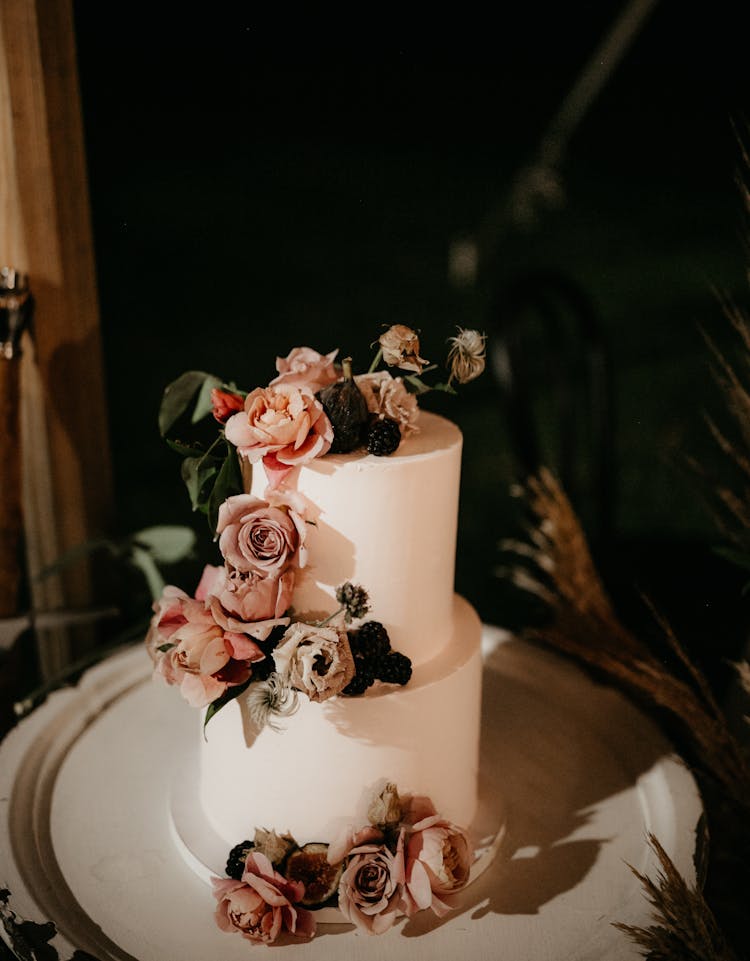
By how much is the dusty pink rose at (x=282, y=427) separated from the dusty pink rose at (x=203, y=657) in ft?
0.56

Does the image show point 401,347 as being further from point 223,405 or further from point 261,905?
point 261,905

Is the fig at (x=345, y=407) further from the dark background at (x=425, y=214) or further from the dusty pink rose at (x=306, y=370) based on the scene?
the dark background at (x=425, y=214)

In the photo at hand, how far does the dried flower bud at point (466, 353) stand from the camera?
823 millimetres

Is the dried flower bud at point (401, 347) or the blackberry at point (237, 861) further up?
the dried flower bud at point (401, 347)

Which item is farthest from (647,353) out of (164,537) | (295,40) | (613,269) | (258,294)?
(164,537)

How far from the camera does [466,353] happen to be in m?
0.83

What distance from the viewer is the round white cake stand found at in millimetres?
842

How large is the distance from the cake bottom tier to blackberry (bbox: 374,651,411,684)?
0.10 ft

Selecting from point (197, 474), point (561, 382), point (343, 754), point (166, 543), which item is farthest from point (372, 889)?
point (561, 382)

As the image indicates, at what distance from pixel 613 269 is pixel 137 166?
184 centimetres

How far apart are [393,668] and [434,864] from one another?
0.20 m

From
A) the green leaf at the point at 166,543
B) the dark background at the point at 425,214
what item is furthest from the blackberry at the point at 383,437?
the dark background at the point at 425,214

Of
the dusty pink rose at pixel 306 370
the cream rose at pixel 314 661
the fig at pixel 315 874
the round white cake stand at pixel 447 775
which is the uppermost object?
the dusty pink rose at pixel 306 370

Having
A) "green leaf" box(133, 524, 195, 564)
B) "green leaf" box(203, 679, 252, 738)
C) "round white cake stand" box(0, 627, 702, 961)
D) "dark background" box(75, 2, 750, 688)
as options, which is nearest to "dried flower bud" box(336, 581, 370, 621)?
"green leaf" box(203, 679, 252, 738)
